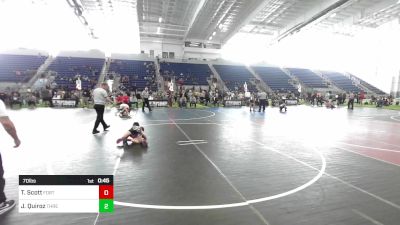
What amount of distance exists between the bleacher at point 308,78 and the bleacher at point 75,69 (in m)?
A: 33.8

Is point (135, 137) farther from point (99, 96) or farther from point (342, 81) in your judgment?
point (342, 81)

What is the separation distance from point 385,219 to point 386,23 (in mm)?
42884

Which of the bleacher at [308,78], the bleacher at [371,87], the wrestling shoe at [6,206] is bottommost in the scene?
the wrestling shoe at [6,206]

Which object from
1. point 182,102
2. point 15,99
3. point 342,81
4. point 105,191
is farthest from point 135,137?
point 342,81

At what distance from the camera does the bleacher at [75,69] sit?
102 ft

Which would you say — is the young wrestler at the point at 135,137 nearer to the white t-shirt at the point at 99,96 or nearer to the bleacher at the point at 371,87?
the white t-shirt at the point at 99,96

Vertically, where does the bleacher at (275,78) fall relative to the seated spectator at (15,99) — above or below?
above

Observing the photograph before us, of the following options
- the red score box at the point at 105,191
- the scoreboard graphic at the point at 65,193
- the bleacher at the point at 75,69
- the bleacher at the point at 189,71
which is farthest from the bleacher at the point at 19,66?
the red score box at the point at 105,191

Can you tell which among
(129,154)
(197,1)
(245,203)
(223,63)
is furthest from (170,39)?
(245,203)

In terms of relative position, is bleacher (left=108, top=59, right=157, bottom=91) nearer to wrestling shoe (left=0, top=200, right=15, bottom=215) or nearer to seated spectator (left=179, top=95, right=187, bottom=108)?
seated spectator (left=179, top=95, right=187, bottom=108)

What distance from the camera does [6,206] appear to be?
12.0 ft

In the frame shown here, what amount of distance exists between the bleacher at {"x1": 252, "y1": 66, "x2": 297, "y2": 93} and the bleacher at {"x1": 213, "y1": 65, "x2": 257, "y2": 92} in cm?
232

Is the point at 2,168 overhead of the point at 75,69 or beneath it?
beneath

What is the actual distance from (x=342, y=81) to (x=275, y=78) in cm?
1335
